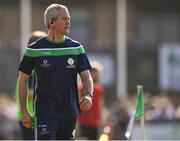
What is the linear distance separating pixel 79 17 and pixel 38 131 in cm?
1954

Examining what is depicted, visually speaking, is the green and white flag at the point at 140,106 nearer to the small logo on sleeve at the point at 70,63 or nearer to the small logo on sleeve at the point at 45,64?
the small logo on sleeve at the point at 70,63

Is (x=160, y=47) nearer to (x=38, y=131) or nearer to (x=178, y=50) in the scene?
(x=178, y=50)

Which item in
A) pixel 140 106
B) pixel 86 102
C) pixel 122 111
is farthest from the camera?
pixel 122 111

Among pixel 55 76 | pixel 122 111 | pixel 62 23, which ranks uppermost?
pixel 62 23

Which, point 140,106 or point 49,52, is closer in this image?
point 49,52

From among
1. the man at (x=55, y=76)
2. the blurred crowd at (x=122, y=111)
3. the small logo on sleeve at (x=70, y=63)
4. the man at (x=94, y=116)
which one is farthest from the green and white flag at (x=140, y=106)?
the blurred crowd at (x=122, y=111)

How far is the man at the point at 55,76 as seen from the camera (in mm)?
7359

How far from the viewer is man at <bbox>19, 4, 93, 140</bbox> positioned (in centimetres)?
736

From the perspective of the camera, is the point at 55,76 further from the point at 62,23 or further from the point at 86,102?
the point at 62,23

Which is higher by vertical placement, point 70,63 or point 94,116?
point 70,63

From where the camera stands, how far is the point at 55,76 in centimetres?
735

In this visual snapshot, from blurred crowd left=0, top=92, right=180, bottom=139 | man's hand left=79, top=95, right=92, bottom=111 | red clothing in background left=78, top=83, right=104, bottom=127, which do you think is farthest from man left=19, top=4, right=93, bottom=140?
blurred crowd left=0, top=92, right=180, bottom=139

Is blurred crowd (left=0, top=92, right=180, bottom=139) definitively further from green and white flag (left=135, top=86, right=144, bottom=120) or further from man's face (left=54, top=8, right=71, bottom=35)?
man's face (left=54, top=8, right=71, bottom=35)

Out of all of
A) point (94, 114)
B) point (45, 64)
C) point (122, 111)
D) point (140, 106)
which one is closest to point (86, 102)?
point (45, 64)
